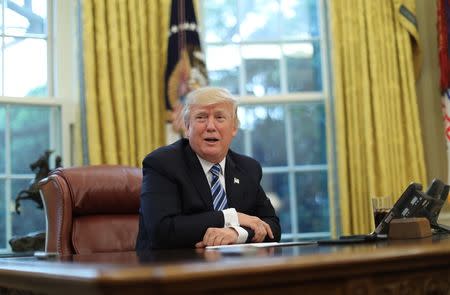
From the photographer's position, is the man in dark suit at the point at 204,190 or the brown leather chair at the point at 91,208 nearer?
the man in dark suit at the point at 204,190

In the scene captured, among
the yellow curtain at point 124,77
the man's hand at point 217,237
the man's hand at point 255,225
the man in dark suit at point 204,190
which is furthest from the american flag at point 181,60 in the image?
the man's hand at point 217,237

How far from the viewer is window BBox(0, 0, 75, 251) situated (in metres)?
3.85

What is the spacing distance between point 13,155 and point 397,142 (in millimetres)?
2321

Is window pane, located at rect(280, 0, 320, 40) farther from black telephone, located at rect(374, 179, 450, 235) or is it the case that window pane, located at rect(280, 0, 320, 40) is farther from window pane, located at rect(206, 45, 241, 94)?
black telephone, located at rect(374, 179, 450, 235)

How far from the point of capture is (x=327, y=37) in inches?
171

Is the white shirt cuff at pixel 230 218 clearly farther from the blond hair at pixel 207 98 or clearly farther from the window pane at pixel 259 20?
the window pane at pixel 259 20

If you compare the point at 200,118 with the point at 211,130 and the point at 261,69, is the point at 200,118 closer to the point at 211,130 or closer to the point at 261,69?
the point at 211,130

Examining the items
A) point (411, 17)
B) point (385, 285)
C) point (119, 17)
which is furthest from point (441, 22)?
point (385, 285)

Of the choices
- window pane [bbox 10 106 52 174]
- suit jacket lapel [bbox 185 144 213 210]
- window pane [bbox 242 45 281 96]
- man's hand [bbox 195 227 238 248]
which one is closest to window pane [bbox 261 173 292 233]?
window pane [bbox 242 45 281 96]

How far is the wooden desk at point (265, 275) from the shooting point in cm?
96

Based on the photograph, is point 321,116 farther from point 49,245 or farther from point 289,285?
point 289,285

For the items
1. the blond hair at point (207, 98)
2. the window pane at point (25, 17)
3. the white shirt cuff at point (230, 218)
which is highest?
the window pane at point (25, 17)

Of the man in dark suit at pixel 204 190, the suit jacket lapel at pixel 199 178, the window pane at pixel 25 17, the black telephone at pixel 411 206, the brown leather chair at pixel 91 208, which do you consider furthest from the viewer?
the window pane at pixel 25 17

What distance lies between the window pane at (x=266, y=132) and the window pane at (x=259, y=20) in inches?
19.1
